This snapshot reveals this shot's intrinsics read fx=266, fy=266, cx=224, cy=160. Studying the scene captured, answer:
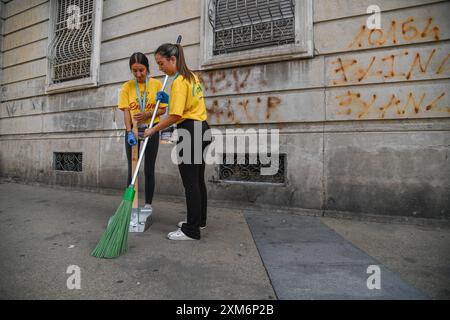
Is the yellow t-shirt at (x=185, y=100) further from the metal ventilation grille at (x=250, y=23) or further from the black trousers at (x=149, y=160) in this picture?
the metal ventilation grille at (x=250, y=23)

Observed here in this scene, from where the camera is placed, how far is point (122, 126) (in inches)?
208


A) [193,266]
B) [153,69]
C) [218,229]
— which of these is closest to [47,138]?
[153,69]

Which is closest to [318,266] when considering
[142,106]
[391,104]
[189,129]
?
[189,129]

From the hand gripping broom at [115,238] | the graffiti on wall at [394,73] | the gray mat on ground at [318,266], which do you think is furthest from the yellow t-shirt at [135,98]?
the graffiti on wall at [394,73]

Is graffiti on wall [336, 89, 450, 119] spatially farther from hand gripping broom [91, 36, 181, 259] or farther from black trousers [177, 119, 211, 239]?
hand gripping broom [91, 36, 181, 259]

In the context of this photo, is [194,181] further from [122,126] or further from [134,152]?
[122,126]

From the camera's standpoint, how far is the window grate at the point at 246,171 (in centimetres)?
416

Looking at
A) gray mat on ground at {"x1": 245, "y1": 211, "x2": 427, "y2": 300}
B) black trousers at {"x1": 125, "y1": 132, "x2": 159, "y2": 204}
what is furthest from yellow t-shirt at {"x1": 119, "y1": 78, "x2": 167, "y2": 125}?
gray mat on ground at {"x1": 245, "y1": 211, "x2": 427, "y2": 300}

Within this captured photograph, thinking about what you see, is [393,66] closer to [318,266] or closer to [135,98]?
[318,266]

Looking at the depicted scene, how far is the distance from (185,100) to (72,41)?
18.1 ft

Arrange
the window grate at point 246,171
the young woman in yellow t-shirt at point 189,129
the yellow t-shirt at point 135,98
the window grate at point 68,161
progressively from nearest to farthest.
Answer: the young woman in yellow t-shirt at point 189,129 < the yellow t-shirt at point 135,98 < the window grate at point 246,171 < the window grate at point 68,161

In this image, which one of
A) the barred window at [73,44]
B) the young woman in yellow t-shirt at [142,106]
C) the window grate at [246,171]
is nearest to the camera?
the young woman in yellow t-shirt at [142,106]

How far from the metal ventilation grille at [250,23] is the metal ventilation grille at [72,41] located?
3.16 metres

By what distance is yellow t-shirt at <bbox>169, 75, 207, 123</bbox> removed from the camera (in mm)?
2363
